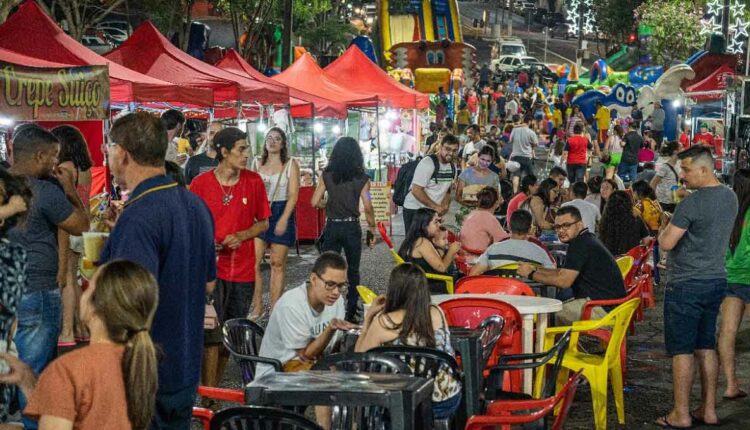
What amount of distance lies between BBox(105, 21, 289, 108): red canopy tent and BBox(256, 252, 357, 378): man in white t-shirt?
830 cm

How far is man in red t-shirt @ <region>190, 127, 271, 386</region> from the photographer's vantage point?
26.9ft

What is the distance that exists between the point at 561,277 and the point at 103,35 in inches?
1176

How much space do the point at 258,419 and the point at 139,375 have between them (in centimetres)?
78

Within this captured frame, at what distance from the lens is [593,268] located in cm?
911

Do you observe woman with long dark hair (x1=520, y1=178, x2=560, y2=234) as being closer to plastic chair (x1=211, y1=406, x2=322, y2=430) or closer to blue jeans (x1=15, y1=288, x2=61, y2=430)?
blue jeans (x1=15, y1=288, x2=61, y2=430)

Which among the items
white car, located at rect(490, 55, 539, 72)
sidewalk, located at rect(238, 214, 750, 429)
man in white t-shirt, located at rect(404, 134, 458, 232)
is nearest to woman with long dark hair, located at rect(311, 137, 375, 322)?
man in white t-shirt, located at rect(404, 134, 458, 232)

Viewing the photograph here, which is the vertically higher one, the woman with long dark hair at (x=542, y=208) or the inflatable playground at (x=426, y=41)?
the inflatable playground at (x=426, y=41)

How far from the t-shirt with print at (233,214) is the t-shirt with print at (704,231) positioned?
2.90m

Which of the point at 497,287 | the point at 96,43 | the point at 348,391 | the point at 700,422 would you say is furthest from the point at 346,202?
the point at 96,43

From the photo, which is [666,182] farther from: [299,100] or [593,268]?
[593,268]

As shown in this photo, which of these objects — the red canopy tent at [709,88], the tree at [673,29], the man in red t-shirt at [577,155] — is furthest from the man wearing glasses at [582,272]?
the tree at [673,29]

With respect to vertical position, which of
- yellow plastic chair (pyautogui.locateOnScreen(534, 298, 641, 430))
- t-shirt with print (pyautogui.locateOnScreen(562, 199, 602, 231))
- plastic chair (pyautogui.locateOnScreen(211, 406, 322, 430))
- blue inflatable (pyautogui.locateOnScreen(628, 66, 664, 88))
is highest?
blue inflatable (pyautogui.locateOnScreen(628, 66, 664, 88))

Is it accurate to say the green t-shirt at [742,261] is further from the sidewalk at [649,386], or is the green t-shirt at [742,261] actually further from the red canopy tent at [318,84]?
the red canopy tent at [318,84]

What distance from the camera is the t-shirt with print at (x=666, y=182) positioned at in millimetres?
16594
